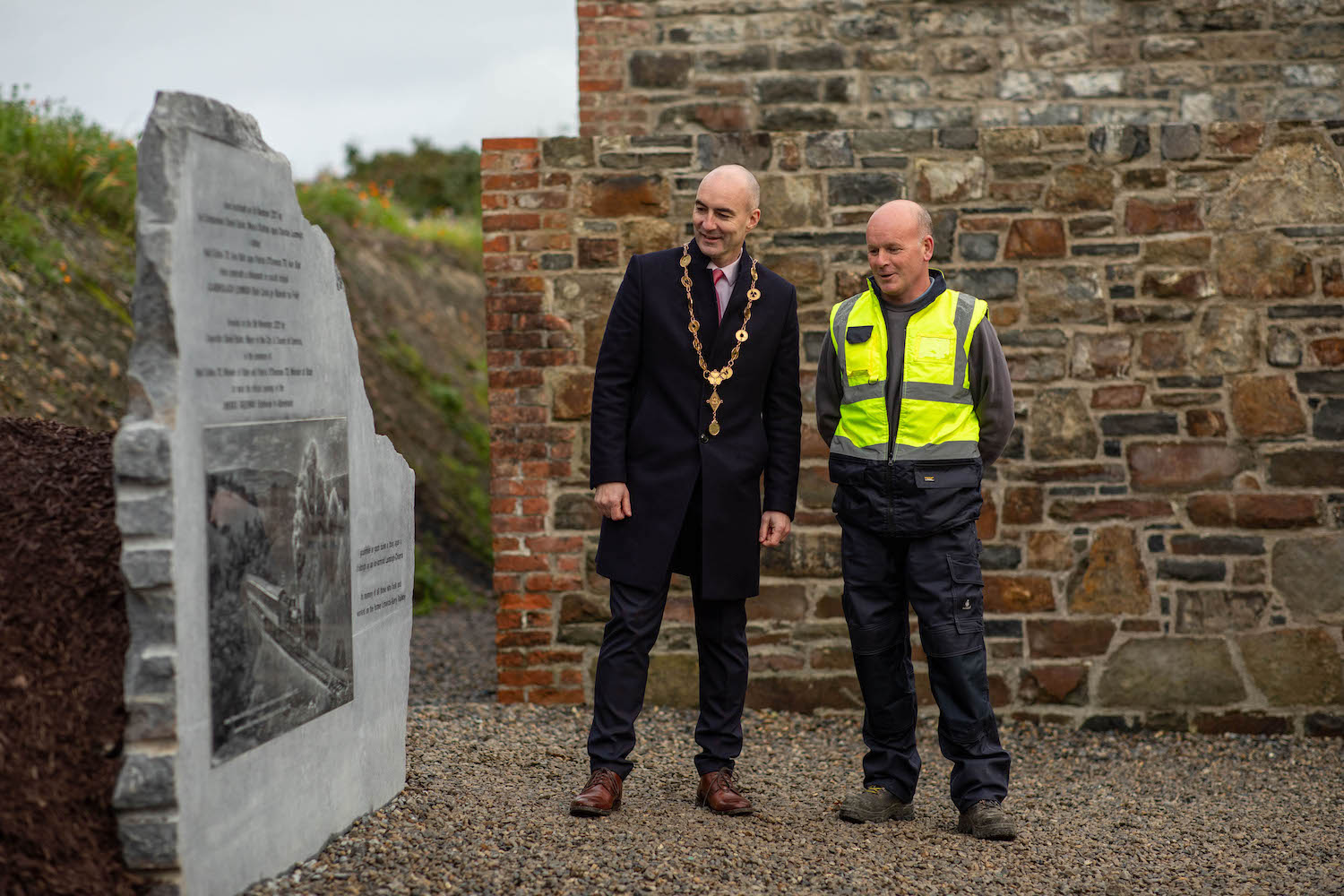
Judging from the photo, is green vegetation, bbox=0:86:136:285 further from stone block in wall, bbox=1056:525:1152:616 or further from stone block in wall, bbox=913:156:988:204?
stone block in wall, bbox=1056:525:1152:616

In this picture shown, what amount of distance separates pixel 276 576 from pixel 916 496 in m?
1.83

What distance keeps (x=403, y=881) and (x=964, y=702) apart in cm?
172

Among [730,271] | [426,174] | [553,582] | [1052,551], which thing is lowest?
[553,582]

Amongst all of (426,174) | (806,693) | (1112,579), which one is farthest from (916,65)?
(426,174)

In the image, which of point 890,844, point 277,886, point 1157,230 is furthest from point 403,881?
point 1157,230

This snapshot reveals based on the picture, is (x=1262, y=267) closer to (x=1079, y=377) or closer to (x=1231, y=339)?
(x=1231, y=339)

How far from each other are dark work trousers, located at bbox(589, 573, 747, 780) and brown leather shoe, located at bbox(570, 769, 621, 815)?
28 millimetres

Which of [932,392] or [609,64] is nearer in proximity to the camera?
[932,392]

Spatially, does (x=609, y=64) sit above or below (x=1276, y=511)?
above

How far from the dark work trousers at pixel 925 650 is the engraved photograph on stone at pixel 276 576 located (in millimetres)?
1548

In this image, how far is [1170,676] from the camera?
518cm

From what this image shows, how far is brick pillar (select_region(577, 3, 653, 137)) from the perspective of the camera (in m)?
7.03

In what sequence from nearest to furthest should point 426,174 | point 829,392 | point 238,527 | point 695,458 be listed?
point 238,527 < point 695,458 < point 829,392 < point 426,174

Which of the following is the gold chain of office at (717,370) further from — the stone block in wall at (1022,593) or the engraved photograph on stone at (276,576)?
the stone block in wall at (1022,593)
